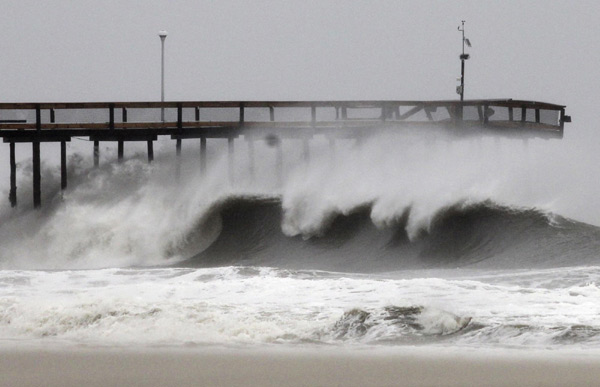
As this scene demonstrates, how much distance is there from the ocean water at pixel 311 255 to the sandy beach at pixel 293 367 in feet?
2.52

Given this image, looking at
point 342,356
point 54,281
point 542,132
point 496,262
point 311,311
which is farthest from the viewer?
point 542,132

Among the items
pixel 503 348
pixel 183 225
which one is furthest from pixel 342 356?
pixel 183 225

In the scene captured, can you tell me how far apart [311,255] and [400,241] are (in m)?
2.08

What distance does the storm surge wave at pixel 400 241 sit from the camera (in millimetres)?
24891

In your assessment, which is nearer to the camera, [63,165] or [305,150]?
[305,150]

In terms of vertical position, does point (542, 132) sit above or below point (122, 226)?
above

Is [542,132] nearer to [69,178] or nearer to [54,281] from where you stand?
[69,178]

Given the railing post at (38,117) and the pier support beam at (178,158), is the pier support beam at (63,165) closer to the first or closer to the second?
the railing post at (38,117)

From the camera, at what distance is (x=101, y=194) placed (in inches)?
1258

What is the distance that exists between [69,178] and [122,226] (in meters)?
2.55

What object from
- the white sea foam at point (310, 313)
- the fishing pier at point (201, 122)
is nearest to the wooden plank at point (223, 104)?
the fishing pier at point (201, 122)

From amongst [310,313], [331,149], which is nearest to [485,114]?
[331,149]

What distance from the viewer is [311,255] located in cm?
2820

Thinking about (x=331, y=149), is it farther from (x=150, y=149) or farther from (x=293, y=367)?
(x=293, y=367)
